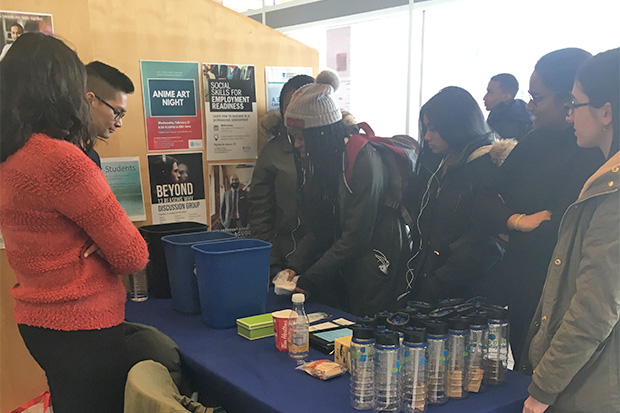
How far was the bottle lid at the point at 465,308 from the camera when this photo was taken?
1.40 meters

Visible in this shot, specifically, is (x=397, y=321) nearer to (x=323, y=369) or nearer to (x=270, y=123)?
(x=323, y=369)

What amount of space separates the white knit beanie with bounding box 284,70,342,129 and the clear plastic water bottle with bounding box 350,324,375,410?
118cm

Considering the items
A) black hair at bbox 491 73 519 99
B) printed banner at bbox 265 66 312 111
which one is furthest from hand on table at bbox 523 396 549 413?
black hair at bbox 491 73 519 99

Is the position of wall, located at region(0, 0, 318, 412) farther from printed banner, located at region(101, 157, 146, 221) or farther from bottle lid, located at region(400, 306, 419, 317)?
bottle lid, located at region(400, 306, 419, 317)

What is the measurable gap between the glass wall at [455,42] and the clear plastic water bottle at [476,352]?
2.35 meters

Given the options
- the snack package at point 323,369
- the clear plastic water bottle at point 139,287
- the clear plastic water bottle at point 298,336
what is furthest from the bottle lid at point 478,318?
the clear plastic water bottle at point 139,287

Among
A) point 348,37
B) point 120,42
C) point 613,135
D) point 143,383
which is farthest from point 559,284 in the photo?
point 348,37

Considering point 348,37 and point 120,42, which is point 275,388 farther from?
point 348,37

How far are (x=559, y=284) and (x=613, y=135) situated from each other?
0.41 m

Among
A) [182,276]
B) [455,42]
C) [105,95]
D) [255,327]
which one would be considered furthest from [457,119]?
[455,42]

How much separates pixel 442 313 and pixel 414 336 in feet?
0.57

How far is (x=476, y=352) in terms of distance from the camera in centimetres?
135

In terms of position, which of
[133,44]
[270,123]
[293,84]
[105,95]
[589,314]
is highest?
[133,44]

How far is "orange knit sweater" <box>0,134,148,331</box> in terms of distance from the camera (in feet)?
4.18
